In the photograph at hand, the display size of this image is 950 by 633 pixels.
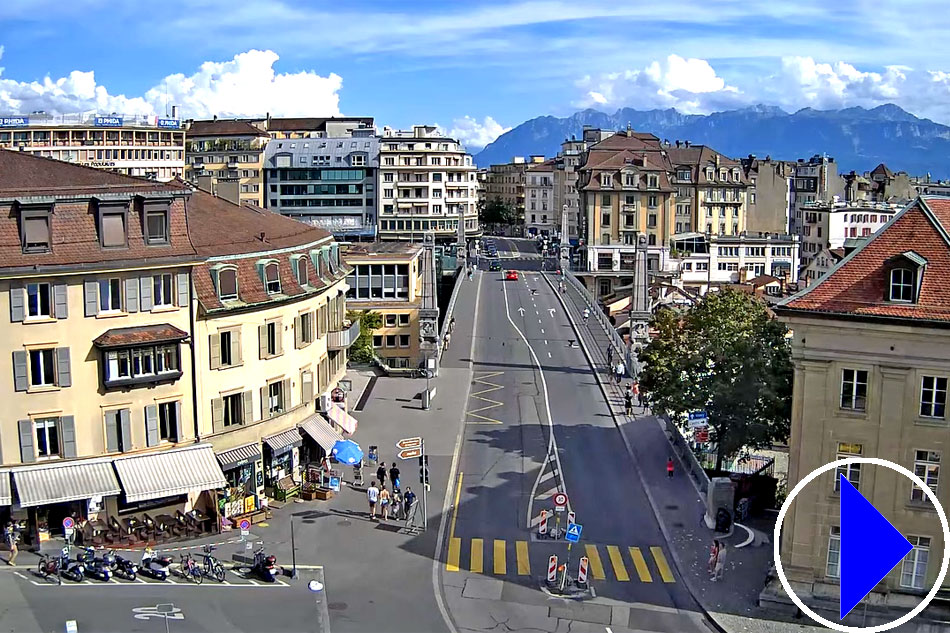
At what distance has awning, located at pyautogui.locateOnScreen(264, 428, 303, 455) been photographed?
49062 millimetres

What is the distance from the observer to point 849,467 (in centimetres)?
A: 3659

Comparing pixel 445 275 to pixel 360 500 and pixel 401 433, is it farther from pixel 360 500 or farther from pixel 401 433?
pixel 360 500

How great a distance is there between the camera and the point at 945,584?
117ft

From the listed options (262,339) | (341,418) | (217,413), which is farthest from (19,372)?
(341,418)

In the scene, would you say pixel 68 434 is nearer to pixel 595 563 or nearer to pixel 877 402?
pixel 595 563

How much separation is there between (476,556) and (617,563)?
570 centimetres

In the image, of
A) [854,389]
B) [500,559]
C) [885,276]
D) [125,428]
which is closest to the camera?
[885,276]

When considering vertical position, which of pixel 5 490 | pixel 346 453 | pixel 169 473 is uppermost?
pixel 5 490

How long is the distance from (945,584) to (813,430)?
22.2 feet

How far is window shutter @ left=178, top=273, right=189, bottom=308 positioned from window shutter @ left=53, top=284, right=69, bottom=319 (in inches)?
187

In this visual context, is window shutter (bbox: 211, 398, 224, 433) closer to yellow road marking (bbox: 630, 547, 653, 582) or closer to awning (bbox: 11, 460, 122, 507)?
awning (bbox: 11, 460, 122, 507)

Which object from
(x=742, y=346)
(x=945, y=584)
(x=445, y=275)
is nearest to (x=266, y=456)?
(x=742, y=346)

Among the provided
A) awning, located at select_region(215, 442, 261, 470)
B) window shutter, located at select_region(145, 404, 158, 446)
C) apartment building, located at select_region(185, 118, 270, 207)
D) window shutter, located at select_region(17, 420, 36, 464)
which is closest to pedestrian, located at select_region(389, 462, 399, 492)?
awning, located at select_region(215, 442, 261, 470)

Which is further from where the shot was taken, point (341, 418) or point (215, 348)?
point (341, 418)
